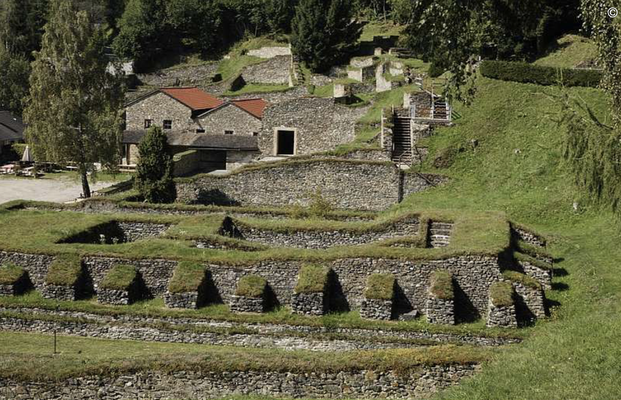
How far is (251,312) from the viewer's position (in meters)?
20.6

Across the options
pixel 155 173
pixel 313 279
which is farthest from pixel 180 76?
pixel 313 279

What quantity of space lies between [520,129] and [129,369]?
85.1 ft

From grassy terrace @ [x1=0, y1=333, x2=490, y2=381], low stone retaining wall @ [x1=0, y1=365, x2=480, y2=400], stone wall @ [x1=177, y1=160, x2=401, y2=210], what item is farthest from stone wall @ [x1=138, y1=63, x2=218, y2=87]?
low stone retaining wall @ [x1=0, y1=365, x2=480, y2=400]

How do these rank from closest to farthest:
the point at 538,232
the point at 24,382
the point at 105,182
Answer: the point at 24,382
the point at 538,232
the point at 105,182

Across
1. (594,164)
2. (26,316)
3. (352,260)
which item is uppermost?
(594,164)

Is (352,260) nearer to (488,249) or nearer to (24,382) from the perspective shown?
(488,249)

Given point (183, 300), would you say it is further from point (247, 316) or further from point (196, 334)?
point (247, 316)

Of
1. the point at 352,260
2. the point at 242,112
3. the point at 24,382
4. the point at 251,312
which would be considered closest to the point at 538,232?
the point at 352,260

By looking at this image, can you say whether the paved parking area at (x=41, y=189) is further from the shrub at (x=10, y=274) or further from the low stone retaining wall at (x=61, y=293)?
the low stone retaining wall at (x=61, y=293)

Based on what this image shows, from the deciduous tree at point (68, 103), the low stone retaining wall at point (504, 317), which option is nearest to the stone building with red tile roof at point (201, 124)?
the deciduous tree at point (68, 103)

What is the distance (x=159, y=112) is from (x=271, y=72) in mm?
16671

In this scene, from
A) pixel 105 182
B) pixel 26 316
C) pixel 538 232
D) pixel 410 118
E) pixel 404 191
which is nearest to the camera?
pixel 26 316

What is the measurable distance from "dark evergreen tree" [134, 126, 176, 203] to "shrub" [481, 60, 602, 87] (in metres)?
16.9

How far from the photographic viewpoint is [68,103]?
37719 millimetres
